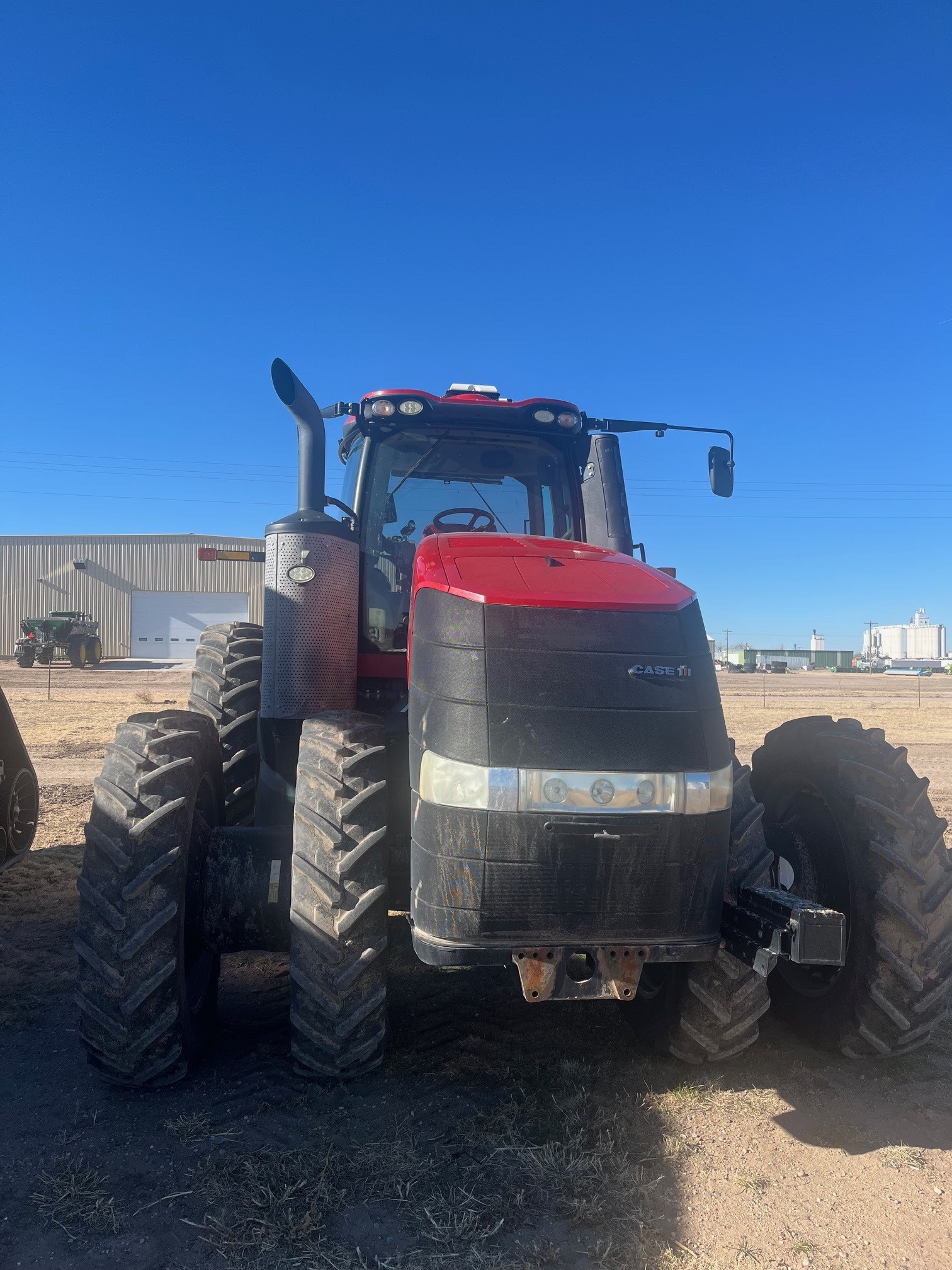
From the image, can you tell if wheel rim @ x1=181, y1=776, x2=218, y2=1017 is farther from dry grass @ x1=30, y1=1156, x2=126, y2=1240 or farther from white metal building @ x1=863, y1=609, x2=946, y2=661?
white metal building @ x1=863, y1=609, x2=946, y2=661

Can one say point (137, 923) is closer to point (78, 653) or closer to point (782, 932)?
point (782, 932)

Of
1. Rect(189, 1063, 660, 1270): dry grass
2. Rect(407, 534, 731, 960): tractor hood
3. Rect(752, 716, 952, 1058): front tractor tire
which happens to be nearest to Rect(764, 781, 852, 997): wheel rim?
Rect(752, 716, 952, 1058): front tractor tire

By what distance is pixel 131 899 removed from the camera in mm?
3078

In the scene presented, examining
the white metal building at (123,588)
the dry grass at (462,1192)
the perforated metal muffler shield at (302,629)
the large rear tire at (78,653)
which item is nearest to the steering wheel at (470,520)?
the perforated metal muffler shield at (302,629)

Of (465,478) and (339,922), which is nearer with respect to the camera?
(339,922)

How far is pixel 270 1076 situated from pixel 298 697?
1.55 meters

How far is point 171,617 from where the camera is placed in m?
42.4

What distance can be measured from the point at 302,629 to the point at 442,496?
1.31 meters

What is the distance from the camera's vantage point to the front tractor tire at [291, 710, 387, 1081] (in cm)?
301

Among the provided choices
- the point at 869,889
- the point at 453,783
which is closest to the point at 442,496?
the point at 453,783

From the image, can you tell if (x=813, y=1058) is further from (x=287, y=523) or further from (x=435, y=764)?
(x=287, y=523)

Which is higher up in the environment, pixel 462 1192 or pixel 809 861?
pixel 809 861

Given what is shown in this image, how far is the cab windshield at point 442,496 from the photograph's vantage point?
4711 millimetres

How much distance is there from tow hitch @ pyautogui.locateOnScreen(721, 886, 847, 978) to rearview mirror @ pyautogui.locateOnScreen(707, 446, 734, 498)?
2.59 metres
